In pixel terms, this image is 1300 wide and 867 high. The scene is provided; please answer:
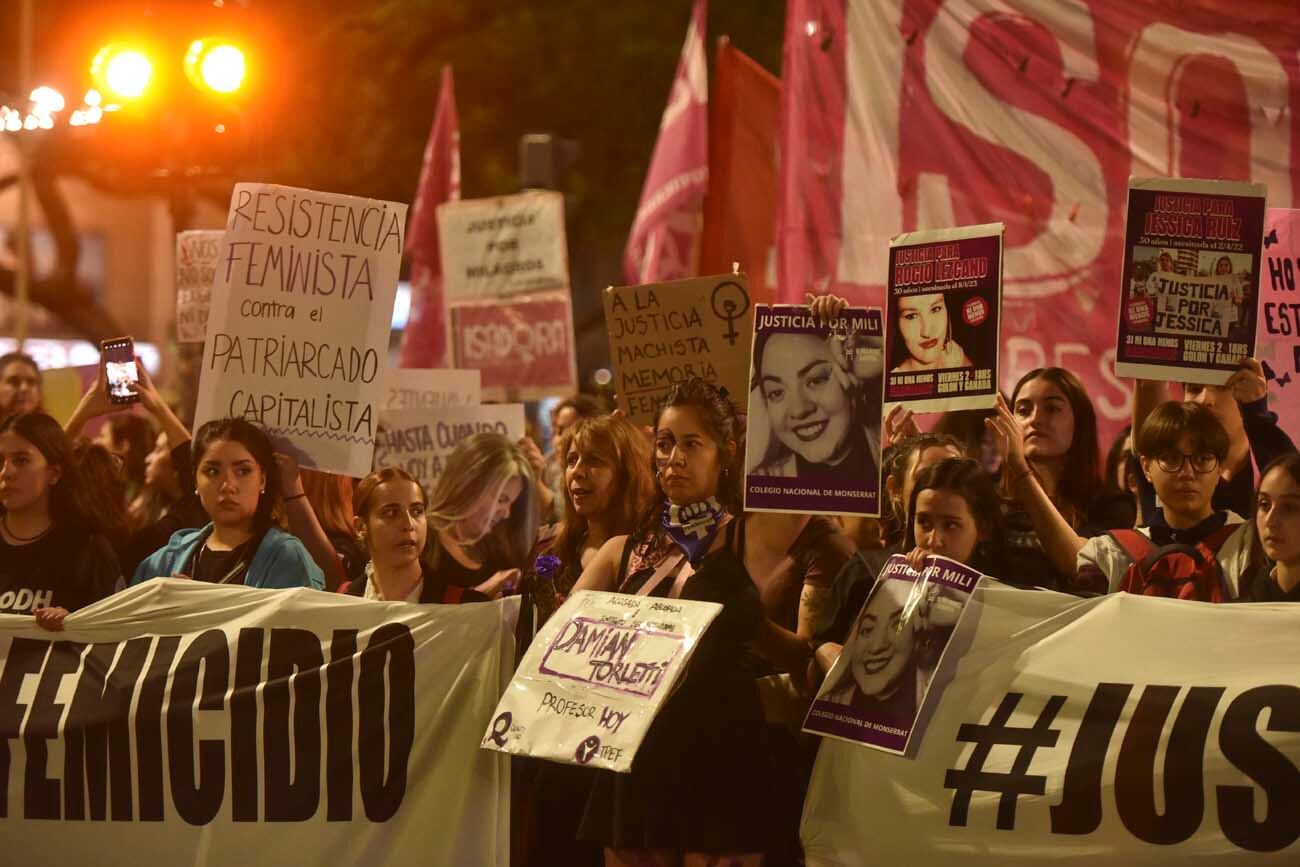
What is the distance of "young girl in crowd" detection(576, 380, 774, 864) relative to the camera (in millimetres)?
5164

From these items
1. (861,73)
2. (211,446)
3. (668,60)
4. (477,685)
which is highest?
(668,60)

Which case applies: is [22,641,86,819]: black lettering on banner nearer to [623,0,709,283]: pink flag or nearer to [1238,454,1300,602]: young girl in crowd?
[1238,454,1300,602]: young girl in crowd

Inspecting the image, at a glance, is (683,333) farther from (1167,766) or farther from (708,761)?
(1167,766)

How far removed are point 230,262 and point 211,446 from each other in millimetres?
1016

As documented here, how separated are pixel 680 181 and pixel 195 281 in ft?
14.6

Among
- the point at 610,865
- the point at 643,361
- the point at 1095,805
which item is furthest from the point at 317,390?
the point at 1095,805

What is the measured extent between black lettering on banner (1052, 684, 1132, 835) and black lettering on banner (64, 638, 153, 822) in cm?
270

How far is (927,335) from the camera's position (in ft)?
19.1

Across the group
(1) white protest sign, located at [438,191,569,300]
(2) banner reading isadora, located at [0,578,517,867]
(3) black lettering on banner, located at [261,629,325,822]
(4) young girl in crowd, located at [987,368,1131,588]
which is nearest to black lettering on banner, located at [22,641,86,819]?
(2) banner reading isadora, located at [0,578,517,867]

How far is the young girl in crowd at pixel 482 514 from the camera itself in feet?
22.8

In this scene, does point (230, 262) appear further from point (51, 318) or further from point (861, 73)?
point (51, 318)

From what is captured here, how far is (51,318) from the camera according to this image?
157 ft

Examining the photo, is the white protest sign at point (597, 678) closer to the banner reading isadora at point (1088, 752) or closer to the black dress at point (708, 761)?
the black dress at point (708, 761)

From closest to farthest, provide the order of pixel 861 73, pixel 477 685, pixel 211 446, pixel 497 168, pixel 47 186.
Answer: pixel 477 685 < pixel 211 446 < pixel 861 73 < pixel 497 168 < pixel 47 186
